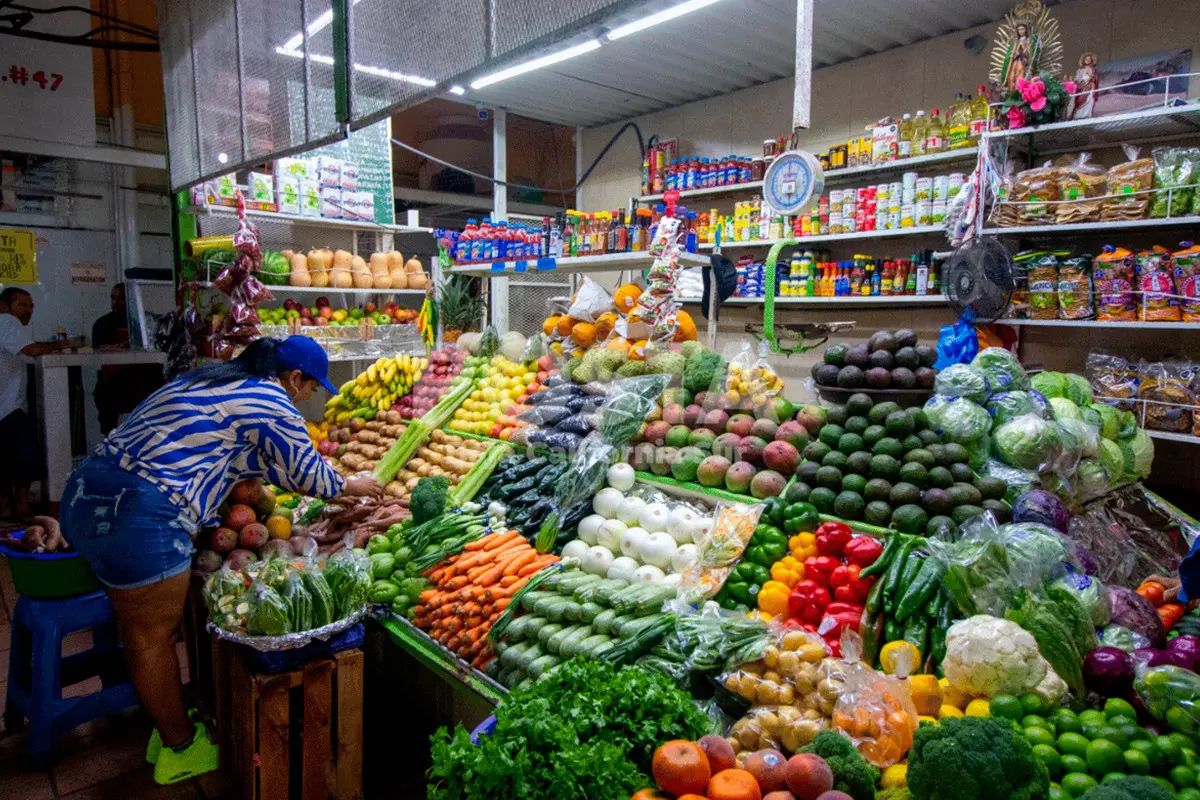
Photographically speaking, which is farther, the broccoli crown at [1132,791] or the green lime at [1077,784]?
the green lime at [1077,784]

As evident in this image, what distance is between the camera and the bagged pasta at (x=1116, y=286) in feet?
16.2

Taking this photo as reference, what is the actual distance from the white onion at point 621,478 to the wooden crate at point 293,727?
1336 millimetres

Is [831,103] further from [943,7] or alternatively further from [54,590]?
[54,590]

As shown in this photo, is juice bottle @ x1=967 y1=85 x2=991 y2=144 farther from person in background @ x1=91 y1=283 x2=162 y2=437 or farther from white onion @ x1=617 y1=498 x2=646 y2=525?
person in background @ x1=91 y1=283 x2=162 y2=437

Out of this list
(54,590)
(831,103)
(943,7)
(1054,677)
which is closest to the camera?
(1054,677)

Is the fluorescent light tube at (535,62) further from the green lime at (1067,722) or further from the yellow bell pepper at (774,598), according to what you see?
the green lime at (1067,722)

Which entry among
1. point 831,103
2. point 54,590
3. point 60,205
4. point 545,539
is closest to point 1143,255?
point 831,103

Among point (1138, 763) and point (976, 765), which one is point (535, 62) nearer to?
point (976, 765)

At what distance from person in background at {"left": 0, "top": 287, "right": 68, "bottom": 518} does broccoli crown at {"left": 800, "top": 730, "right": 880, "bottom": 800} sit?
7475mm

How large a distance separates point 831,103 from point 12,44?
8.56m

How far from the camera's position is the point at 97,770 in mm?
3227

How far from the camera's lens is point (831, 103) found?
24.4 ft

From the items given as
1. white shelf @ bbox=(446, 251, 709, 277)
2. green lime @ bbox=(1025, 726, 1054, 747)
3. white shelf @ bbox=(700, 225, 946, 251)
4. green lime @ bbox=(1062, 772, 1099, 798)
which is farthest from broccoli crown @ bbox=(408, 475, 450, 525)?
white shelf @ bbox=(700, 225, 946, 251)

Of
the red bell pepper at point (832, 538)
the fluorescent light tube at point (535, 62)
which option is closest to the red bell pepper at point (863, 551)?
the red bell pepper at point (832, 538)
